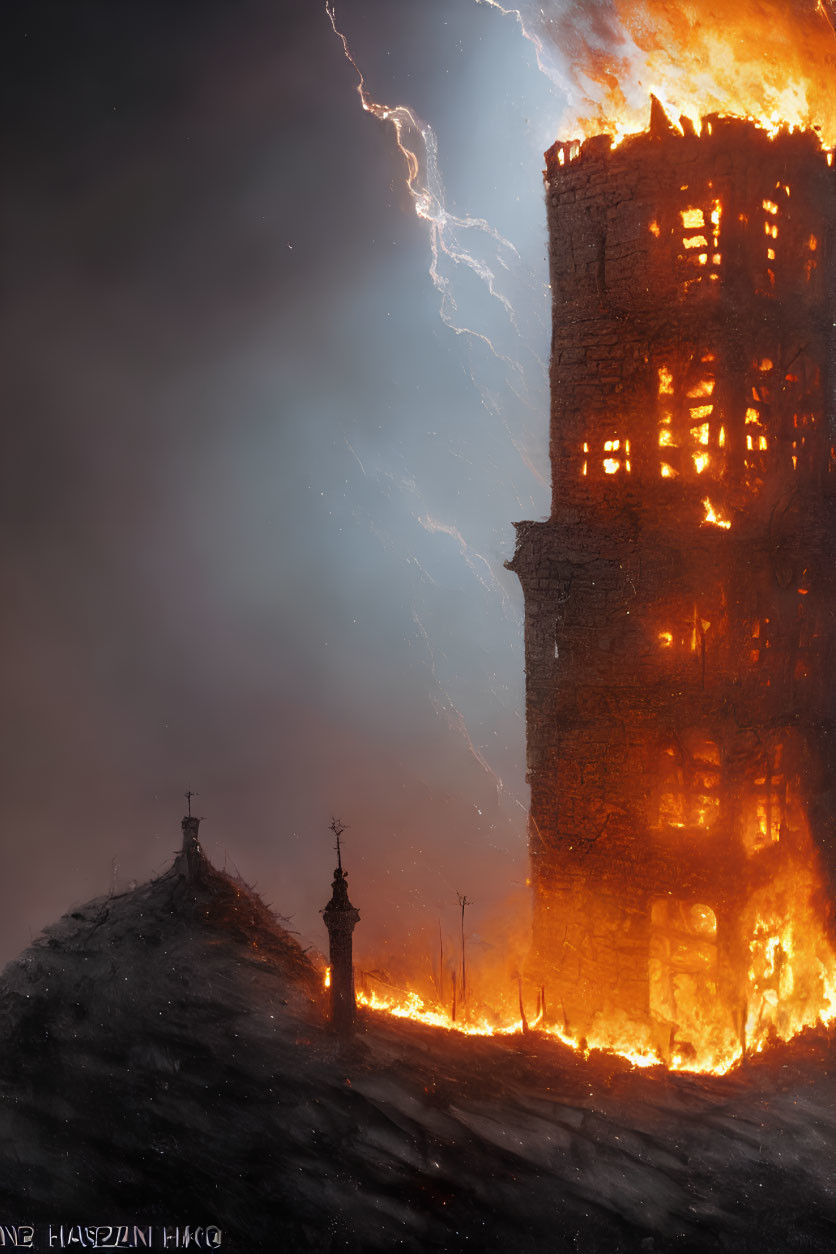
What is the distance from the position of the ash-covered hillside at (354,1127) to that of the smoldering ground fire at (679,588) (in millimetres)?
2627

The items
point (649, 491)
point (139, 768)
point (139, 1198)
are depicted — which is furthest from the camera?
point (139, 768)

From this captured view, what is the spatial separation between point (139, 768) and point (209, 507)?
55.4 feet

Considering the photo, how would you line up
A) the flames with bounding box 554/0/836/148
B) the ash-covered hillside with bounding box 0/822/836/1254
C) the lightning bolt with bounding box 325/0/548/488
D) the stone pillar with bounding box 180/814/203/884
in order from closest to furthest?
1. the ash-covered hillside with bounding box 0/822/836/1254
2. the flames with bounding box 554/0/836/148
3. the stone pillar with bounding box 180/814/203/884
4. the lightning bolt with bounding box 325/0/548/488

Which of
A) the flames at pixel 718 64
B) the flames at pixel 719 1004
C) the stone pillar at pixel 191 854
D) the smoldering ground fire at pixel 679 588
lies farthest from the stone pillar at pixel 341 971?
the flames at pixel 718 64

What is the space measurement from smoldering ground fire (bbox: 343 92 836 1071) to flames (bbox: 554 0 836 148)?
203 cm

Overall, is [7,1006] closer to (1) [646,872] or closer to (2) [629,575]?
(1) [646,872]

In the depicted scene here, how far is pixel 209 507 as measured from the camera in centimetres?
6022

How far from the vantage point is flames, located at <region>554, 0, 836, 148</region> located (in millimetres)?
25766

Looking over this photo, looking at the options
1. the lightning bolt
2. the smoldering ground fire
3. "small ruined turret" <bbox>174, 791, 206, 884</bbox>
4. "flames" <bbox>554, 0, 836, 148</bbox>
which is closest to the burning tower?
the smoldering ground fire

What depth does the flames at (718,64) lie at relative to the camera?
84.5 feet

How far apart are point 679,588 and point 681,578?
10.4 inches

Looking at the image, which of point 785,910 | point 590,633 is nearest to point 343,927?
point 590,633

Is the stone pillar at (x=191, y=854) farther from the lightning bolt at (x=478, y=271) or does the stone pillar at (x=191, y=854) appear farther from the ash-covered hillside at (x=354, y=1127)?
the lightning bolt at (x=478, y=271)

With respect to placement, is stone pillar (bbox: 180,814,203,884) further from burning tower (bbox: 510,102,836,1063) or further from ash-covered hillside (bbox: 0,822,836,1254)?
burning tower (bbox: 510,102,836,1063)
